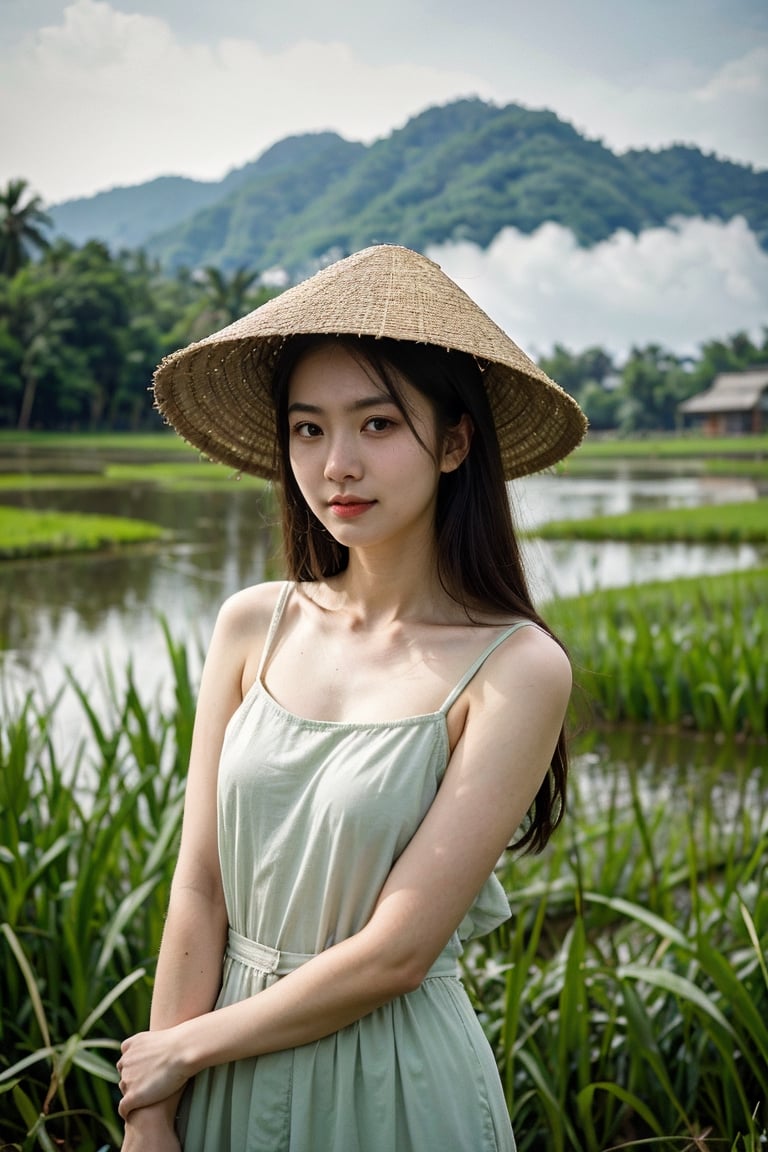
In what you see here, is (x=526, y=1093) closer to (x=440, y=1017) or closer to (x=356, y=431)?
(x=440, y=1017)

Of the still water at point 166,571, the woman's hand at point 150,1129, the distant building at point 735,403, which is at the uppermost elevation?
the distant building at point 735,403

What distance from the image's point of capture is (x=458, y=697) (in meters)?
0.89

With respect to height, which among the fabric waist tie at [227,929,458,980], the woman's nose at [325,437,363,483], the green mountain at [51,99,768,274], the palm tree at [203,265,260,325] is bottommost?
the fabric waist tie at [227,929,458,980]

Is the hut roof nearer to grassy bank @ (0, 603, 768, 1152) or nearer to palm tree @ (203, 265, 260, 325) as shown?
palm tree @ (203, 265, 260, 325)

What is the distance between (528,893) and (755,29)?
45.9ft

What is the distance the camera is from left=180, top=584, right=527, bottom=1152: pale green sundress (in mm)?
865

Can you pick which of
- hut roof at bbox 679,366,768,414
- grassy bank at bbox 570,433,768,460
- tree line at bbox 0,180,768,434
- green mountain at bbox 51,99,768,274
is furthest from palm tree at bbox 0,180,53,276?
hut roof at bbox 679,366,768,414

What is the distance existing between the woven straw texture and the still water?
0.08 metres

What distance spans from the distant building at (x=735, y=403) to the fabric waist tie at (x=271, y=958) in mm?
13069

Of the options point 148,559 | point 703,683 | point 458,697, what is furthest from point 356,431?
point 148,559

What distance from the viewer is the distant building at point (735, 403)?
13.2 m

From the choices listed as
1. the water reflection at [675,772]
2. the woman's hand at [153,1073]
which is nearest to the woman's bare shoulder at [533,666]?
the woman's hand at [153,1073]

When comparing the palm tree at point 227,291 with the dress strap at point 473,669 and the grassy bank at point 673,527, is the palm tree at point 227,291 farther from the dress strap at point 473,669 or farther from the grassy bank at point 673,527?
the dress strap at point 473,669

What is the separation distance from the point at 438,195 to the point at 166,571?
33.5 ft
